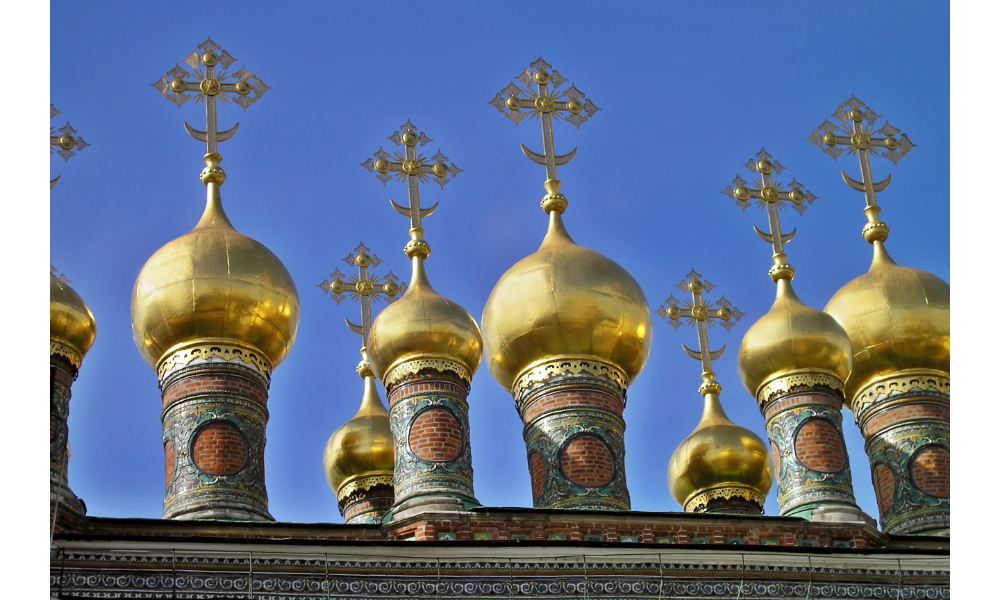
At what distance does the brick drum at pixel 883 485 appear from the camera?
1644 cm

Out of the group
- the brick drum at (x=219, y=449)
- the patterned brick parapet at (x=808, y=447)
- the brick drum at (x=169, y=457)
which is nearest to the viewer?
the brick drum at (x=219, y=449)

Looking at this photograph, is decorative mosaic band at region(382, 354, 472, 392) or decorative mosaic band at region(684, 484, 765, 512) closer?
decorative mosaic band at region(382, 354, 472, 392)

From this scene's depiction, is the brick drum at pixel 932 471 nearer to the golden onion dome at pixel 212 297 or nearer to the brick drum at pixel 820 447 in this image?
the brick drum at pixel 820 447

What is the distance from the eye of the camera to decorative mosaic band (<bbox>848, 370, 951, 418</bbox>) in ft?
55.8

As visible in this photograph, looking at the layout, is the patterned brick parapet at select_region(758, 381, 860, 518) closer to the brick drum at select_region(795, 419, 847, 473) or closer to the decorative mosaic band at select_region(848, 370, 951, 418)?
the brick drum at select_region(795, 419, 847, 473)

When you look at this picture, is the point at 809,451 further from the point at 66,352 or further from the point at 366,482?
the point at 66,352

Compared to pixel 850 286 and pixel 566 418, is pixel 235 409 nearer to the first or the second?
pixel 566 418

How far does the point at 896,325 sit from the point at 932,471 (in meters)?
1.27

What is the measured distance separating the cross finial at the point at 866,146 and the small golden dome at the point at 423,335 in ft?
12.8

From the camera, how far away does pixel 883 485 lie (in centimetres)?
1662

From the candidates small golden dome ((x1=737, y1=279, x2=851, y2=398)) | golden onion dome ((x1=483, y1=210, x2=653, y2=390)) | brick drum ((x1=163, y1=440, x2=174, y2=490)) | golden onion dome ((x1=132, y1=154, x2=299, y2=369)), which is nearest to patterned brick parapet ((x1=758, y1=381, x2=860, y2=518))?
small golden dome ((x1=737, y1=279, x2=851, y2=398))

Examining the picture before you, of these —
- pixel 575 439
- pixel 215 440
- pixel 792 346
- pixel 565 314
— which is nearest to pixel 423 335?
pixel 565 314

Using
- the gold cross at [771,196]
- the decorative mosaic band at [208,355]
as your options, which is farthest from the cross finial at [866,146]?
the decorative mosaic band at [208,355]

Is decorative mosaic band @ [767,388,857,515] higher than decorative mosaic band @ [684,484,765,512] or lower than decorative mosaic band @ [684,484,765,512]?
lower
